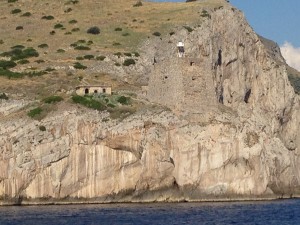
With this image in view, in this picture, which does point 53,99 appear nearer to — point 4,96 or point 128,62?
point 4,96

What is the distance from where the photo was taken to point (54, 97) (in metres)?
68.4

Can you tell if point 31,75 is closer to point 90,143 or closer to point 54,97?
point 54,97

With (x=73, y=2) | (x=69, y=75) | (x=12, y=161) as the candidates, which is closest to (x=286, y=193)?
(x=69, y=75)

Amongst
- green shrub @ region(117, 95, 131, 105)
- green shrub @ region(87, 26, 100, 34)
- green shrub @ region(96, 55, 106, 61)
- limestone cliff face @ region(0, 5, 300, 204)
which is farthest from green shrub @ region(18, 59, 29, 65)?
green shrub @ region(117, 95, 131, 105)

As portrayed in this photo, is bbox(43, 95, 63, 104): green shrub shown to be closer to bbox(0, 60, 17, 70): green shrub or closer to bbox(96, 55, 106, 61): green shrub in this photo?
bbox(0, 60, 17, 70): green shrub

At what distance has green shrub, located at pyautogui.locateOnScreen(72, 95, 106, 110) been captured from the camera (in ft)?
220

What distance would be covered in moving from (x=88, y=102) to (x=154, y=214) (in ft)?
53.8

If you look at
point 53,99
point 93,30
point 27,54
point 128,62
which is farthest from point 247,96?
point 53,99

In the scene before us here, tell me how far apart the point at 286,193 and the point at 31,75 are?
978 inches

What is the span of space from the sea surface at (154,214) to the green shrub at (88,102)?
9336 millimetres

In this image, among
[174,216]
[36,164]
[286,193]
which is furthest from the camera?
[286,193]

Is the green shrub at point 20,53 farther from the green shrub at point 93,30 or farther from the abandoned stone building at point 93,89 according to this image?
the abandoned stone building at point 93,89

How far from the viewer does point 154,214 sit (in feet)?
175

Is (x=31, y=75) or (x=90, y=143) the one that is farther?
(x=31, y=75)
